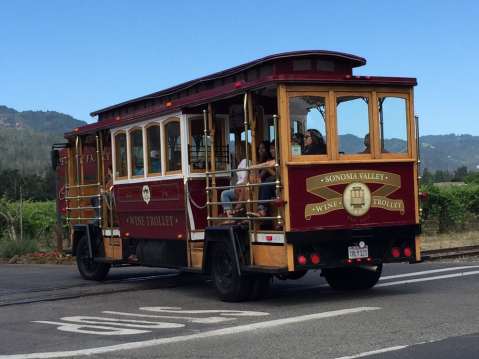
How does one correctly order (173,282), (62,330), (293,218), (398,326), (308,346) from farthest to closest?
(173,282)
(293,218)
(62,330)
(398,326)
(308,346)

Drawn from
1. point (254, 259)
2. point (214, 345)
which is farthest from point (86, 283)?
point (214, 345)

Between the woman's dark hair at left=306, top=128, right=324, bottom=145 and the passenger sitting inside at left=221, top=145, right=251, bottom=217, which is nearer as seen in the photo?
the woman's dark hair at left=306, top=128, right=324, bottom=145

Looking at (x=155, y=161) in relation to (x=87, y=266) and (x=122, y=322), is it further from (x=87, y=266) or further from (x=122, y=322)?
(x=122, y=322)

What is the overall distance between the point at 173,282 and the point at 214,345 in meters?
7.03

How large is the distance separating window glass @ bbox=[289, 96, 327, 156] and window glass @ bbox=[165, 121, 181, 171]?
8.46 feet

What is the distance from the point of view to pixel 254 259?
458 inches

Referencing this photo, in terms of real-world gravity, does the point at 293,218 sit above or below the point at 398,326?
above

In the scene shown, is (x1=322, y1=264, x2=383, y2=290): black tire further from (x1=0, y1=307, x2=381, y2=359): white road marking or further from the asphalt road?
(x1=0, y1=307, x2=381, y2=359): white road marking

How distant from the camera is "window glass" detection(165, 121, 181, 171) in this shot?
43.5ft

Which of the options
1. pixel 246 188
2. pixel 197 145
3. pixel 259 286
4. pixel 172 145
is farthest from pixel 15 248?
pixel 246 188

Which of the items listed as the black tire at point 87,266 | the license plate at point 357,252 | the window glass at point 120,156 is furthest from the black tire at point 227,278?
the black tire at point 87,266

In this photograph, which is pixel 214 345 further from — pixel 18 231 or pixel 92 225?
pixel 18 231

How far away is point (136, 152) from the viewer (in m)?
14.5

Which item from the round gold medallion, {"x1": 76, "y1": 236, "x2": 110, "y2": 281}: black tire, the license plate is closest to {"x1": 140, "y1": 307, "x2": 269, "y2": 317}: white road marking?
the license plate
